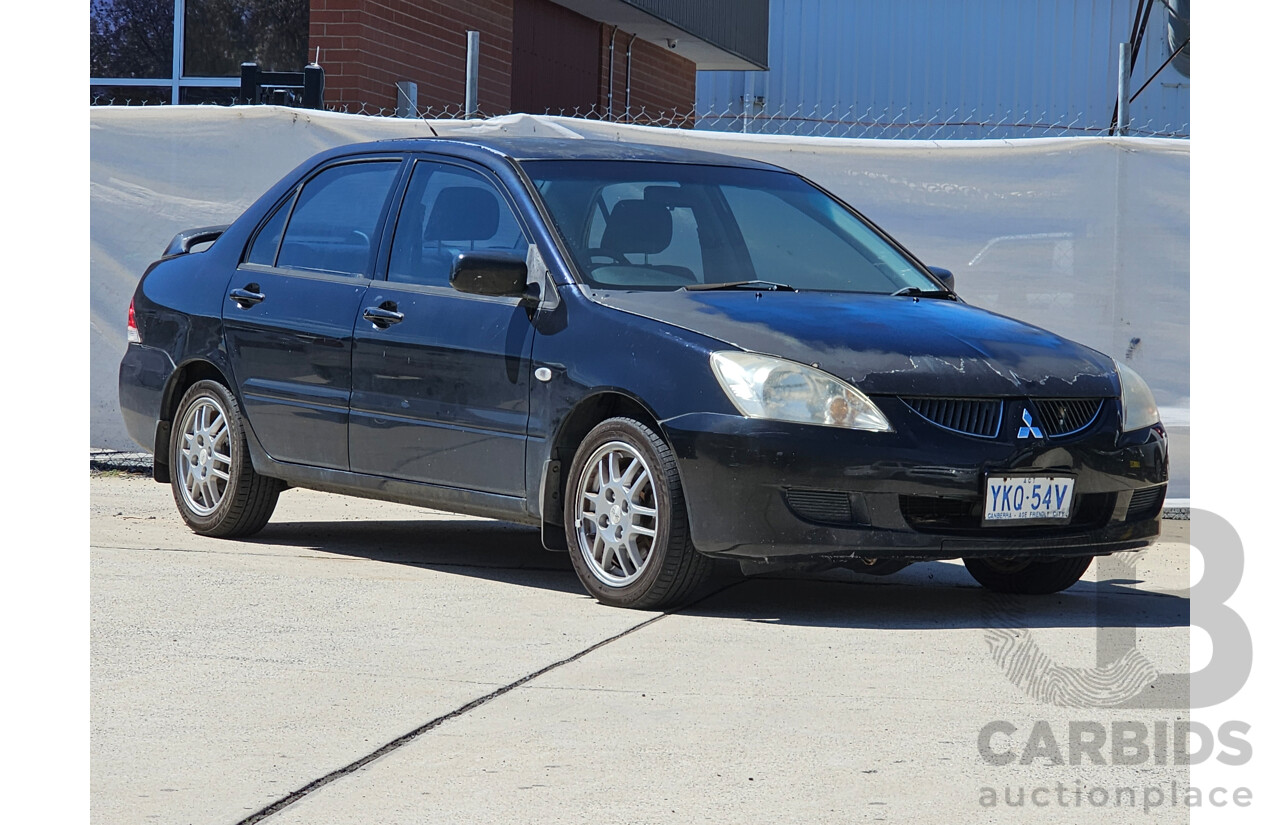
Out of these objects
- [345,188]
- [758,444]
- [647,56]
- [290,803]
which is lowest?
[290,803]

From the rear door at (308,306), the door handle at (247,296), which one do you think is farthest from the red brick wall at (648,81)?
the door handle at (247,296)

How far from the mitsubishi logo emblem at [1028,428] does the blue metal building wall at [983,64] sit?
2513cm

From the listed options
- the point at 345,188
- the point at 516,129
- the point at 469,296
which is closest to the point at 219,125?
the point at 516,129

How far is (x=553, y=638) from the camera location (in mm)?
5711

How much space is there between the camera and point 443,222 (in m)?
7.20

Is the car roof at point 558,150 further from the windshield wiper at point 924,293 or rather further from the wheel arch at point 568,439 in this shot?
the wheel arch at point 568,439

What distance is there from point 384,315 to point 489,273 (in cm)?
72

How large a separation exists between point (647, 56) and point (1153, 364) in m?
15.3

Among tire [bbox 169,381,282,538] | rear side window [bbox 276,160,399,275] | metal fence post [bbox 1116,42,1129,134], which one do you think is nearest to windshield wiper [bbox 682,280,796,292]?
rear side window [bbox 276,160,399,275]

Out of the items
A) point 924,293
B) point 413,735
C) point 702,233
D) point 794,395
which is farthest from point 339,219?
point 413,735

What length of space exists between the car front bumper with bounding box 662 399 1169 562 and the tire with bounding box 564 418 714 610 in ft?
0.28

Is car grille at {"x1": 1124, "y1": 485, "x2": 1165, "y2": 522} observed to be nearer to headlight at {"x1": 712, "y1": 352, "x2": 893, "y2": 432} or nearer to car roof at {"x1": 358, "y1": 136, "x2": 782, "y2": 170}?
headlight at {"x1": 712, "y1": 352, "x2": 893, "y2": 432}

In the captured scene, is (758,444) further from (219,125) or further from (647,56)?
(647,56)

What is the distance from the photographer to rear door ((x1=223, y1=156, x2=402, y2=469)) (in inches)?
287
